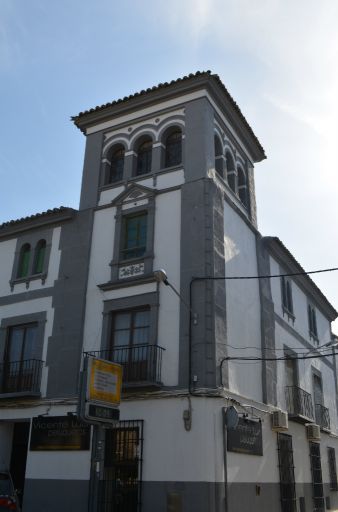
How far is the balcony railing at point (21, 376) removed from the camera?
16000 mm

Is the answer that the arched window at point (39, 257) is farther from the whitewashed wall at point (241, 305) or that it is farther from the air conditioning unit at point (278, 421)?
the air conditioning unit at point (278, 421)

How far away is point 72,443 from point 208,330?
4.91m

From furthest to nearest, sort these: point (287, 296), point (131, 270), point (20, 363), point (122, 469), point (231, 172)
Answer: point (287, 296)
point (231, 172)
point (20, 363)
point (131, 270)
point (122, 469)

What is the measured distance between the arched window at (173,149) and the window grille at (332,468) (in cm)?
1359

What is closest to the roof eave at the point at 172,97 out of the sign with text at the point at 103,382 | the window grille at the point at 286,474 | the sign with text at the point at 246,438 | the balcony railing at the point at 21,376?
the balcony railing at the point at 21,376

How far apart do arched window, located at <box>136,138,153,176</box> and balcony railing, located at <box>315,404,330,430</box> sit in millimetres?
11899

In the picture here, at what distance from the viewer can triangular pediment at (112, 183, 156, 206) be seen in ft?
55.5

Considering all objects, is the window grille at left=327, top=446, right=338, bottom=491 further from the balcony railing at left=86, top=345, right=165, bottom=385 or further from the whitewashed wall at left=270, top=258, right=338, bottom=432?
the balcony railing at left=86, top=345, right=165, bottom=385

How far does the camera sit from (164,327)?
47.8 ft

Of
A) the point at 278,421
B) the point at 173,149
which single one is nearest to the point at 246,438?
the point at 278,421

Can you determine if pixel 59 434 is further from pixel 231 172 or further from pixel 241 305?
pixel 231 172

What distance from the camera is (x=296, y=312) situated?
2244 centimetres

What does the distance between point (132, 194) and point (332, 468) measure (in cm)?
1402

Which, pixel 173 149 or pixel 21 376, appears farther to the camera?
pixel 173 149
